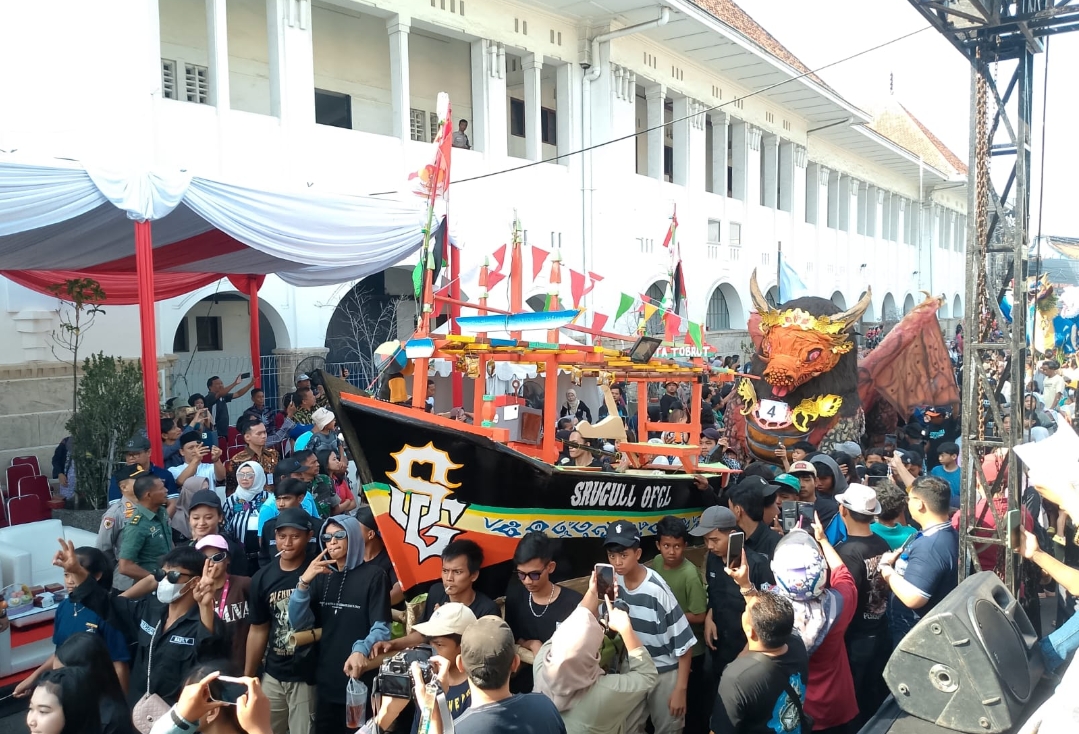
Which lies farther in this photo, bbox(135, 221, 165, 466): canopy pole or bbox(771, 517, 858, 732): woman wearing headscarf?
bbox(135, 221, 165, 466): canopy pole

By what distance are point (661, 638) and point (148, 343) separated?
487 centimetres

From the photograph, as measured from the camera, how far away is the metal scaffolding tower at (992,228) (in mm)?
4492

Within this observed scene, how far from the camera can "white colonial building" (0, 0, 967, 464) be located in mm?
9578

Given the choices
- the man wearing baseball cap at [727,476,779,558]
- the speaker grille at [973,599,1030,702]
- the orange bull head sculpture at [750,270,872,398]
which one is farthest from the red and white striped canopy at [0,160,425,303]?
the speaker grille at [973,599,1030,702]

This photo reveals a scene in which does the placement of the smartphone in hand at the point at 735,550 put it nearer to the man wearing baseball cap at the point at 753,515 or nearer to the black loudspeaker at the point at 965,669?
the black loudspeaker at the point at 965,669

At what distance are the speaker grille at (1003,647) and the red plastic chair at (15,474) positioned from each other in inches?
347

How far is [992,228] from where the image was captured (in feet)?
15.5

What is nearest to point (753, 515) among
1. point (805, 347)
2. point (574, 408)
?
point (805, 347)

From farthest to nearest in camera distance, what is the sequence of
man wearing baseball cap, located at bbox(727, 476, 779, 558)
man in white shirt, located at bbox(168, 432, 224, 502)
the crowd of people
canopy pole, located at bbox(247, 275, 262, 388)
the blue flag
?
the blue flag
canopy pole, located at bbox(247, 275, 262, 388)
man in white shirt, located at bbox(168, 432, 224, 502)
man wearing baseball cap, located at bbox(727, 476, 779, 558)
the crowd of people

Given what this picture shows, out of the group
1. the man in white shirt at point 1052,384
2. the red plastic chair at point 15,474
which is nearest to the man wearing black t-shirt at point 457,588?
the red plastic chair at point 15,474

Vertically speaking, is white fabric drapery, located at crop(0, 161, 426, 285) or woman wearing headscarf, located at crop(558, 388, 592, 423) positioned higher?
white fabric drapery, located at crop(0, 161, 426, 285)

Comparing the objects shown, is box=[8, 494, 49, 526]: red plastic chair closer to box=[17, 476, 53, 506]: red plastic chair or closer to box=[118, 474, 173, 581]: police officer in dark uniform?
box=[17, 476, 53, 506]: red plastic chair

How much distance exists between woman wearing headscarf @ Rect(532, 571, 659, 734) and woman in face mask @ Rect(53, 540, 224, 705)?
155 cm

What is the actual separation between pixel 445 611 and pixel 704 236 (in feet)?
59.3
